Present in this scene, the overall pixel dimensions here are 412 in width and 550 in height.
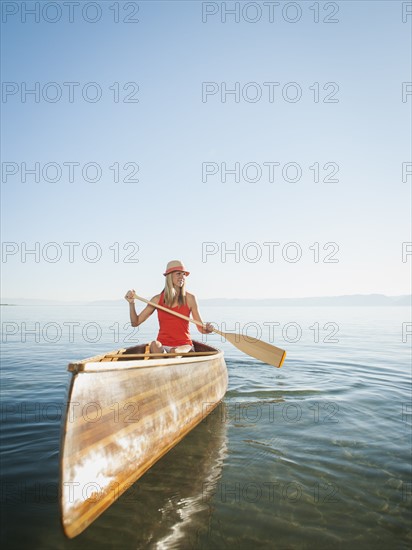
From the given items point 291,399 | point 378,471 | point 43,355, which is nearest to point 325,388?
point 291,399

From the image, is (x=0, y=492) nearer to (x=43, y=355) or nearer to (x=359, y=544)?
(x=359, y=544)

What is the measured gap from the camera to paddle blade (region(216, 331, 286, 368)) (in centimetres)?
593

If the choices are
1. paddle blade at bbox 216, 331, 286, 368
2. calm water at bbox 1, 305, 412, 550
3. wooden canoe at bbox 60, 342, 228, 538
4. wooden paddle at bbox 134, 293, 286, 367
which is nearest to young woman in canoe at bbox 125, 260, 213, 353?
wooden paddle at bbox 134, 293, 286, 367

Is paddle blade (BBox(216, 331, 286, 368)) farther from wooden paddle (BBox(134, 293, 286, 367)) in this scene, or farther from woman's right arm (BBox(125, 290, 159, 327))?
woman's right arm (BBox(125, 290, 159, 327))

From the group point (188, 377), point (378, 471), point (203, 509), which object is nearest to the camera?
point (203, 509)

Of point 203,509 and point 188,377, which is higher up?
point 188,377

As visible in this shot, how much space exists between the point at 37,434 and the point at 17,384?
3161mm

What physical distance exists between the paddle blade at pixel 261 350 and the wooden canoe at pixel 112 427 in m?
2.09

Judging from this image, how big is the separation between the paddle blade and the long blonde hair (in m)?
1.02

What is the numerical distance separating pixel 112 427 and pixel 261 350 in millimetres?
3608

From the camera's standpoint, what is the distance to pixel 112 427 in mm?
3086

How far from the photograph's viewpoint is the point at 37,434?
468 cm

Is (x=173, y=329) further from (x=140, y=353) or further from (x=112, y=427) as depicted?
(x=112, y=427)

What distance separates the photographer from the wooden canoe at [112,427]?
2703 millimetres
